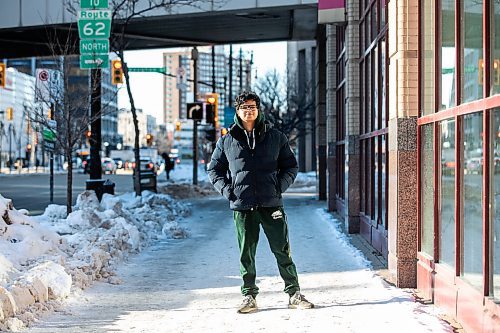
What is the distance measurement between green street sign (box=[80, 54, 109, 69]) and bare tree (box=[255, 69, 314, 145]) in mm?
26886

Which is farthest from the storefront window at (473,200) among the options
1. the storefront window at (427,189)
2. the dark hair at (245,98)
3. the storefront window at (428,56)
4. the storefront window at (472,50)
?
the dark hair at (245,98)

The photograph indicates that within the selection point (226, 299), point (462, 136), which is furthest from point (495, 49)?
point (226, 299)

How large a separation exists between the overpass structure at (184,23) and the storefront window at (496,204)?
14.3 metres

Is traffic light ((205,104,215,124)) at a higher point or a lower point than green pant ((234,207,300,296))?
higher

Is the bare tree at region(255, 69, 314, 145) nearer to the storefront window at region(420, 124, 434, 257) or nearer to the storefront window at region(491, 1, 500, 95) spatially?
the storefront window at region(420, 124, 434, 257)

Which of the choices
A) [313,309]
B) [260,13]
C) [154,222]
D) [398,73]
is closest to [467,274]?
[313,309]

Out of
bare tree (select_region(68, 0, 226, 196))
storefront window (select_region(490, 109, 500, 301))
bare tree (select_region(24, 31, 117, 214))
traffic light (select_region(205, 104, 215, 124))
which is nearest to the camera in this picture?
storefront window (select_region(490, 109, 500, 301))

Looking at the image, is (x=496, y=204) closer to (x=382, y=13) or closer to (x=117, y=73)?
(x=382, y=13)

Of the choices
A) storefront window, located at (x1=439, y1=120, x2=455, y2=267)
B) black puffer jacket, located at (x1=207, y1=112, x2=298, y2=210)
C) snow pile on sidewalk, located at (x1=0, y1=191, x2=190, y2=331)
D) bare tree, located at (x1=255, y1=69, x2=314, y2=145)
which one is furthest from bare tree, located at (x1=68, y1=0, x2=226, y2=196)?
bare tree, located at (x1=255, y1=69, x2=314, y2=145)

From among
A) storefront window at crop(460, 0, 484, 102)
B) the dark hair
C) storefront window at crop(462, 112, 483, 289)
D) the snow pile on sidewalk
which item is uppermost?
storefront window at crop(460, 0, 484, 102)

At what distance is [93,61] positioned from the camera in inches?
623

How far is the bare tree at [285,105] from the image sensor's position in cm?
4371

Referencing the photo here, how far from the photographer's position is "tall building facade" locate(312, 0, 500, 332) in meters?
5.55

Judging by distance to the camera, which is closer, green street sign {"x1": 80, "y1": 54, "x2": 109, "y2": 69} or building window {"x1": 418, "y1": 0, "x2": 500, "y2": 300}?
building window {"x1": 418, "y1": 0, "x2": 500, "y2": 300}
